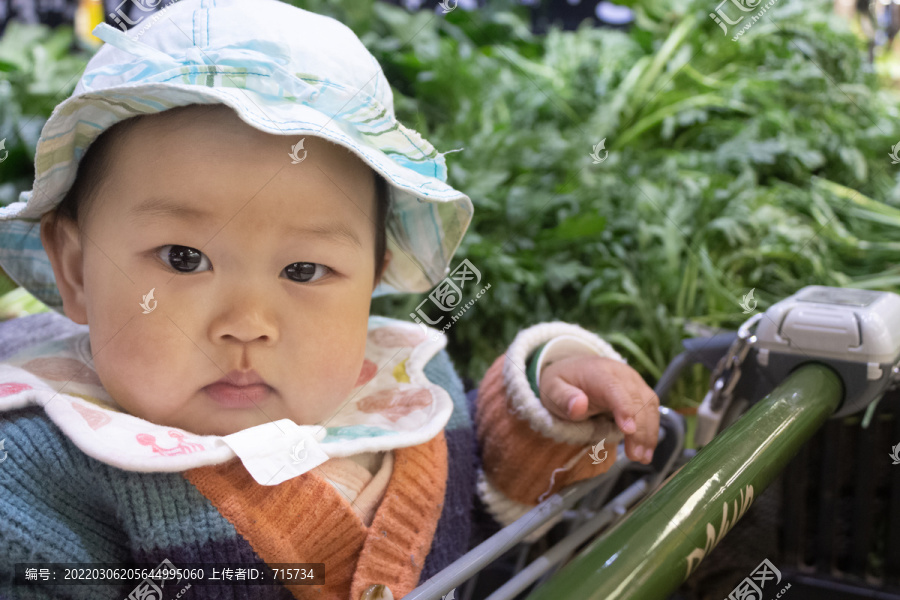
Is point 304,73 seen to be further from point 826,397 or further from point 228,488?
point 826,397

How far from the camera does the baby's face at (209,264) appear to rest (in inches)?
25.9

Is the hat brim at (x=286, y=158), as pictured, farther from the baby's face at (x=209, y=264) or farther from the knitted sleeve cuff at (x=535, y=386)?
the knitted sleeve cuff at (x=535, y=386)

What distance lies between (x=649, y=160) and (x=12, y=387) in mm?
1861

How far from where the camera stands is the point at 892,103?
2.48 meters

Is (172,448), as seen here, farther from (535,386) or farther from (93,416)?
(535,386)

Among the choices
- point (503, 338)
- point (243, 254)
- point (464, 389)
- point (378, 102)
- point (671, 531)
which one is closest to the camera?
point (671, 531)

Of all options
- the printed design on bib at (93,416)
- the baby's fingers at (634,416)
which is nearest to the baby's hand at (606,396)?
the baby's fingers at (634,416)

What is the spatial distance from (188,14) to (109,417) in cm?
41

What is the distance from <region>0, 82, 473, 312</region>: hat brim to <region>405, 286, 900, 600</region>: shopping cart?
1.19 feet

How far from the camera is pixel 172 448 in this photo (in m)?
0.67

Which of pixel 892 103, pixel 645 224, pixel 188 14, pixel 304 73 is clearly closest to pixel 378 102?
pixel 304 73

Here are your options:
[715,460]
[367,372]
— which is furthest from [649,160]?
[715,460]

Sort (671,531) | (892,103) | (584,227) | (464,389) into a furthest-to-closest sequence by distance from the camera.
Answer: (892,103), (584,227), (464,389), (671,531)

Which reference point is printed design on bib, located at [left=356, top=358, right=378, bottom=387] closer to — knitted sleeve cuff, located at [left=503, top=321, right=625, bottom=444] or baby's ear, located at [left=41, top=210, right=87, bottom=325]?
knitted sleeve cuff, located at [left=503, top=321, right=625, bottom=444]
